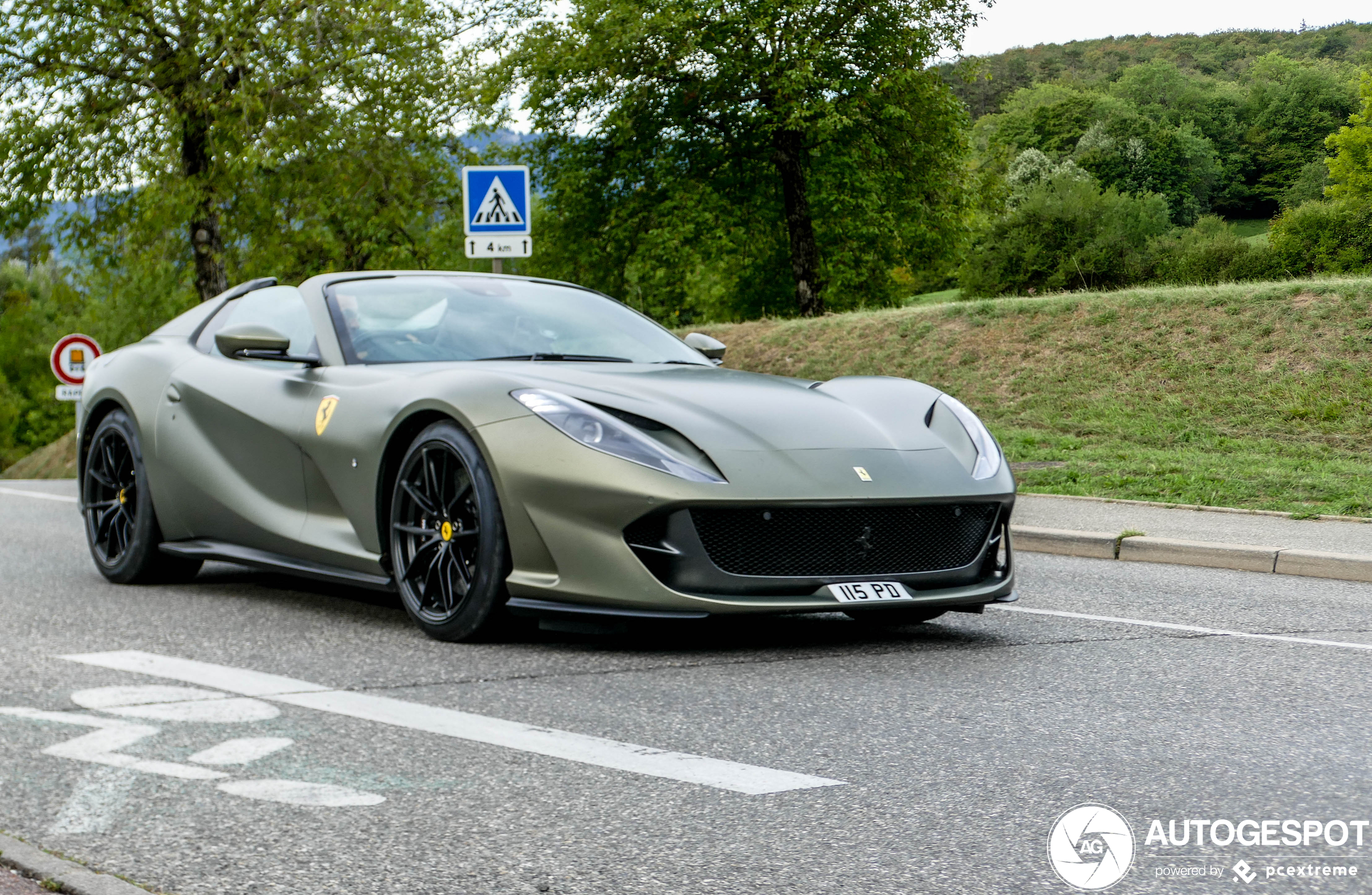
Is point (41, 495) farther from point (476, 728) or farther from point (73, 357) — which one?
point (476, 728)

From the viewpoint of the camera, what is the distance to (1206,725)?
405 cm

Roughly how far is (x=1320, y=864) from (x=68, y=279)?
2232cm

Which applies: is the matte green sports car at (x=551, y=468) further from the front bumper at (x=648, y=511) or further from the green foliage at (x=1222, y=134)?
the green foliage at (x=1222, y=134)

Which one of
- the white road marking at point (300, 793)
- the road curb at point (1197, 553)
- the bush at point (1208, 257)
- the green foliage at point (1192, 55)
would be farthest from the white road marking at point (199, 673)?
the green foliage at point (1192, 55)

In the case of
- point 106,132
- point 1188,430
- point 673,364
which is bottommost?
point 1188,430

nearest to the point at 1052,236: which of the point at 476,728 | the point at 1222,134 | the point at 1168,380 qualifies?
the point at 1222,134

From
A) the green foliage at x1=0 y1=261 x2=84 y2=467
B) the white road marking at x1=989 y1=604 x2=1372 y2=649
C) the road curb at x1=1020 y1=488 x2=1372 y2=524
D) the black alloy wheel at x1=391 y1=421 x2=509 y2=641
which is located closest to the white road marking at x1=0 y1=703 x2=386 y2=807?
the black alloy wheel at x1=391 y1=421 x2=509 y2=641

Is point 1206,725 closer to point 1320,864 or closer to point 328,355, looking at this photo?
point 1320,864

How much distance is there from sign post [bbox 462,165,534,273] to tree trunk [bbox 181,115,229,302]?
29.8 ft

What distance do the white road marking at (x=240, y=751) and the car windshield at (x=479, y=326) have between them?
2.29m

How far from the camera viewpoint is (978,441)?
5.57 meters

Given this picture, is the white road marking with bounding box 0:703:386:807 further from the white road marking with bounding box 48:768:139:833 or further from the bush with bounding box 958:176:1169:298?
the bush with bounding box 958:176:1169:298

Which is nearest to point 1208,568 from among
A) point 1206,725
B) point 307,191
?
point 1206,725

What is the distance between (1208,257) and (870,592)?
1695 inches
